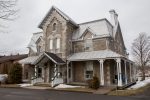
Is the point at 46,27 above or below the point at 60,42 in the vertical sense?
above

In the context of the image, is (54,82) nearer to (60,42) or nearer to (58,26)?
(60,42)

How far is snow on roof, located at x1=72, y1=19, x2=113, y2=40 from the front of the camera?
26625 mm

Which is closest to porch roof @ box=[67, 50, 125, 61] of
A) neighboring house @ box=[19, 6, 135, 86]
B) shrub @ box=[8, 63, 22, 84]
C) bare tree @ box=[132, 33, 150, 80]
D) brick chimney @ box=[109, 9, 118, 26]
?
neighboring house @ box=[19, 6, 135, 86]

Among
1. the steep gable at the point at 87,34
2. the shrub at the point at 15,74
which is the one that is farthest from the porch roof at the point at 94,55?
the shrub at the point at 15,74

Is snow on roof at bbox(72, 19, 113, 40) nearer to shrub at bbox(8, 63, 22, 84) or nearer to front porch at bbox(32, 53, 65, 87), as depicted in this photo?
front porch at bbox(32, 53, 65, 87)

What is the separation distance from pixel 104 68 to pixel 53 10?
12.3 meters

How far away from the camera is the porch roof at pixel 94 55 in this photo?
23.0m

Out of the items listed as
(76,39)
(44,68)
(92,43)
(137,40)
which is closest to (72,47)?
(76,39)

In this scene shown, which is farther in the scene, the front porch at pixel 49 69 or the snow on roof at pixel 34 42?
the snow on roof at pixel 34 42

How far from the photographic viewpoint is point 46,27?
2934 cm

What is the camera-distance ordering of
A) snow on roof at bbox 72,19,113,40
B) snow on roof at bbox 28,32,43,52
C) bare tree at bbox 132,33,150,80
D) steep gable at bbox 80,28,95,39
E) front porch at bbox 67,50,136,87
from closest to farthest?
1. front porch at bbox 67,50,136,87
2. snow on roof at bbox 72,19,113,40
3. steep gable at bbox 80,28,95,39
4. snow on roof at bbox 28,32,43,52
5. bare tree at bbox 132,33,150,80

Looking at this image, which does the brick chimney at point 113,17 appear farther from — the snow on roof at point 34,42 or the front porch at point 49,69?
the snow on roof at point 34,42

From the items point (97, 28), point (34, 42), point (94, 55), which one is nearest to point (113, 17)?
point (97, 28)

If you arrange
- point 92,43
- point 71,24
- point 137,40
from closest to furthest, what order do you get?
point 92,43 → point 71,24 → point 137,40
